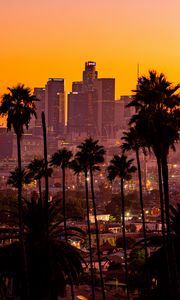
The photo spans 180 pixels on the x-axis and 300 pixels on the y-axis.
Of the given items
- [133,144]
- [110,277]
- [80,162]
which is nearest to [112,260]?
[110,277]

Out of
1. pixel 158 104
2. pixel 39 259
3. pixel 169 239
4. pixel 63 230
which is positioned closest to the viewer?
pixel 158 104

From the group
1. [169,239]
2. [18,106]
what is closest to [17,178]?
[18,106]

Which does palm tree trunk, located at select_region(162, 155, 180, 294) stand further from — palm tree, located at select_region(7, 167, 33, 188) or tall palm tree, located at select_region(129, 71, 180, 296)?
palm tree, located at select_region(7, 167, 33, 188)

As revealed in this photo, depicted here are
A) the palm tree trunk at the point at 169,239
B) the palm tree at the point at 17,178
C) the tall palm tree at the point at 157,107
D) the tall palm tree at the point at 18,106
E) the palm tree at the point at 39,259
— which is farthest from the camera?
the palm tree at the point at 17,178

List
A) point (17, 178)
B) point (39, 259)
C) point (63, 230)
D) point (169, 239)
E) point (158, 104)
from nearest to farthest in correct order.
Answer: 1. point (158, 104)
2. point (169, 239)
3. point (39, 259)
4. point (63, 230)
5. point (17, 178)

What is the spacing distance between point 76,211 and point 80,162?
86.1 metres

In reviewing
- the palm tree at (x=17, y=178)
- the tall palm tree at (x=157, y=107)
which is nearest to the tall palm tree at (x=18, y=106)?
the tall palm tree at (x=157, y=107)

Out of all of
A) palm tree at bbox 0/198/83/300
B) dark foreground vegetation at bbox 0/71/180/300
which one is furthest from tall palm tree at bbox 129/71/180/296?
palm tree at bbox 0/198/83/300

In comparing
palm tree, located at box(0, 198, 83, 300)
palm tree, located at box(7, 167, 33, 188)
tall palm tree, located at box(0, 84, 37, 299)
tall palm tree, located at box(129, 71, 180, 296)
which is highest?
palm tree, located at box(7, 167, 33, 188)

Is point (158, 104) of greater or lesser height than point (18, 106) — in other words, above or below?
below

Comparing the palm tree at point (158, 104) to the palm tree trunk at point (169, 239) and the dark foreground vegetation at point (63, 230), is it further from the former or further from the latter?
the palm tree trunk at point (169, 239)

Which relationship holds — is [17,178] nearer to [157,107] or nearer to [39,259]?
[39,259]

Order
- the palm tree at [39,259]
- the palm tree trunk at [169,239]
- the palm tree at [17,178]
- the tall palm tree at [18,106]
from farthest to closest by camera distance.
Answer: the palm tree at [17,178] → the tall palm tree at [18,106] → the palm tree at [39,259] → the palm tree trunk at [169,239]

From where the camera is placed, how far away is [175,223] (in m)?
30.2
